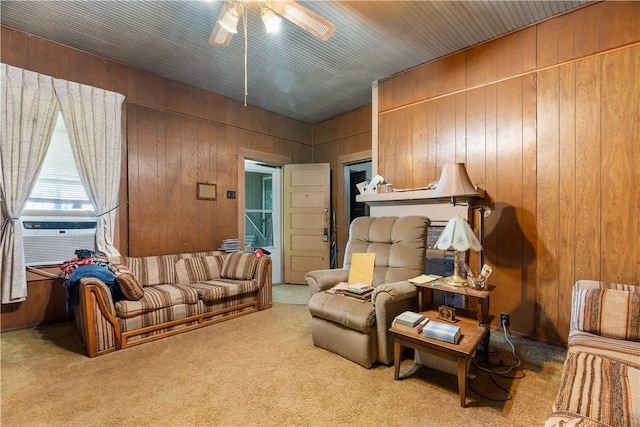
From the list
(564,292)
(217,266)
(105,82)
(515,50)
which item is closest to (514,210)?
(564,292)

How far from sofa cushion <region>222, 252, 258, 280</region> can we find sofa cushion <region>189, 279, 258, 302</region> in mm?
103

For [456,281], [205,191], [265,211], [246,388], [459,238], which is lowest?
[246,388]

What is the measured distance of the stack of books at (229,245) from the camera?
4.07 meters

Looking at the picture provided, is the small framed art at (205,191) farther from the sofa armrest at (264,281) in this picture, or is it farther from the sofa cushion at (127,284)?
the sofa cushion at (127,284)

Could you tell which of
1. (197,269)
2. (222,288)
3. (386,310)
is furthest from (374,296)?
(197,269)

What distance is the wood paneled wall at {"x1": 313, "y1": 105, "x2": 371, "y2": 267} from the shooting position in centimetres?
470

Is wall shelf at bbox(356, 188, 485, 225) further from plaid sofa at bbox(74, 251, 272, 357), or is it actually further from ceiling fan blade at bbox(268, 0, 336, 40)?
ceiling fan blade at bbox(268, 0, 336, 40)

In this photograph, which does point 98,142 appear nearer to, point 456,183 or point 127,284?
point 127,284

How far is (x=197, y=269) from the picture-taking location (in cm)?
358

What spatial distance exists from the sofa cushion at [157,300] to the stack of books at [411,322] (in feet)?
6.80

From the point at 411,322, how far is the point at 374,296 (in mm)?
333

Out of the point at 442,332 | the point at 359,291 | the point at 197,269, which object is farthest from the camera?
the point at 197,269

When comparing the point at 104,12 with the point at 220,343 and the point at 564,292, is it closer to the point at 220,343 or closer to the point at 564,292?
the point at 220,343

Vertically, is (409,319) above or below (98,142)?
below
